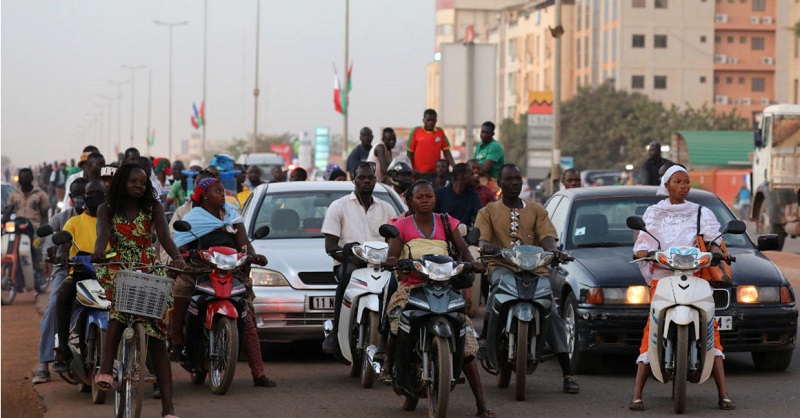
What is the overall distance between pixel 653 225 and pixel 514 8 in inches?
4556

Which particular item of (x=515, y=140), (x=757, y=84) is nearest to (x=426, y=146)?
(x=515, y=140)

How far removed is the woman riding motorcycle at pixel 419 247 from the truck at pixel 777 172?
Answer: 18998 millimetres

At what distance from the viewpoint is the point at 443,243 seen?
9.17 m

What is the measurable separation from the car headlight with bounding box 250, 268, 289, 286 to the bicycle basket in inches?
146

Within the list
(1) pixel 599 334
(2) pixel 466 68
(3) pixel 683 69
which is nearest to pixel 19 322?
(1) pixel 599 334

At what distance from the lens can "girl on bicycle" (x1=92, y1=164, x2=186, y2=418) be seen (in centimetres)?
844

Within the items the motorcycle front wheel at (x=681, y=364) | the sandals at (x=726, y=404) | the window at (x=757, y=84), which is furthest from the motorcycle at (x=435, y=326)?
the window at (x=757, y=84)

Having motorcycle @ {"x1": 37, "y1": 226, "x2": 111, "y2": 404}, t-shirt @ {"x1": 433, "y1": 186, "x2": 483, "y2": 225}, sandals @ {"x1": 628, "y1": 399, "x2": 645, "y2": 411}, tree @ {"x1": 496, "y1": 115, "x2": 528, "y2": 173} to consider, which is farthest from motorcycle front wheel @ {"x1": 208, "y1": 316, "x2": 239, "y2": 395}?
tree @ {"x1": 496, "y1": 115, "x2": 528, "y2": 173}

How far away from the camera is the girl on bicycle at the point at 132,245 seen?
332 inches

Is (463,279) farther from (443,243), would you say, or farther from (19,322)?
(19,322)

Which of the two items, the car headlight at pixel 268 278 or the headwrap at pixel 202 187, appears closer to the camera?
the headwrap at pixel 202 187

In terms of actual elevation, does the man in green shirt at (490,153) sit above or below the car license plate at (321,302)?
above

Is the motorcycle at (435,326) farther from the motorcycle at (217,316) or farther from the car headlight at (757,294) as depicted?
the car headlight at (757,294)

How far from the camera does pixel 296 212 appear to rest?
13.4 meters
